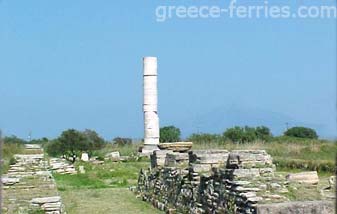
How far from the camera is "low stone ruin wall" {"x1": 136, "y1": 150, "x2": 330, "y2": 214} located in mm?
9375

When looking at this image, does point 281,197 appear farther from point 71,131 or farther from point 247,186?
point 71,131

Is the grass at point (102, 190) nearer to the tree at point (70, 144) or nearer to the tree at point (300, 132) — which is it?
the tree at point (70, 144)

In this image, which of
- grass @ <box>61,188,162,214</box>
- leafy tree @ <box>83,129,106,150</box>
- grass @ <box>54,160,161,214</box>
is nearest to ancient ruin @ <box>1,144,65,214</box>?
grass @ <box>61,188,162,214</box>

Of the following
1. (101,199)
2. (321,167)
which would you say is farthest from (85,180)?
(321,167)

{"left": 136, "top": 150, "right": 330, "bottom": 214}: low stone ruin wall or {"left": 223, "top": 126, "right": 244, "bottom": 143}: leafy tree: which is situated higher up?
{"left": 223, "top": 126, "right": 244, "bottom": 143}: leafy tree

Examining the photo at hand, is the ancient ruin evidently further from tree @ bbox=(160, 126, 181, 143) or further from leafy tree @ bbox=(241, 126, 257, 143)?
tree @ bbox=(160, 126, 181, 143)

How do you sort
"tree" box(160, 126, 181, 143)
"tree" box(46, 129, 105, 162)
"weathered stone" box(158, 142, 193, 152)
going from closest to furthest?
"weathered stone" box(158, 142, 193, 152)
"tree" box(46, 129, 105, 162)
"tree" box(160, 126, 181, 143)

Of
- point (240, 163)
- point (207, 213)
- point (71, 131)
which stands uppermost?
point (71, 131)

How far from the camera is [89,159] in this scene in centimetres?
3061

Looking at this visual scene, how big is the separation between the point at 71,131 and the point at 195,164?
2325 cm

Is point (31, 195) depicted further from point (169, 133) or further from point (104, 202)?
point (169, 133)

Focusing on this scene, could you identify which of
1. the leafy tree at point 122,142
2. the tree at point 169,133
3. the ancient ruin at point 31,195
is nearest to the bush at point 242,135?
the tree at point 169,133

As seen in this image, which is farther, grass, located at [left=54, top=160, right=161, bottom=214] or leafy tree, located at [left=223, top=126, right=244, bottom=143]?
leafy tree, located at [left=223, top=126, right=244, bottom=143]

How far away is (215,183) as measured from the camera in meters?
11.2
